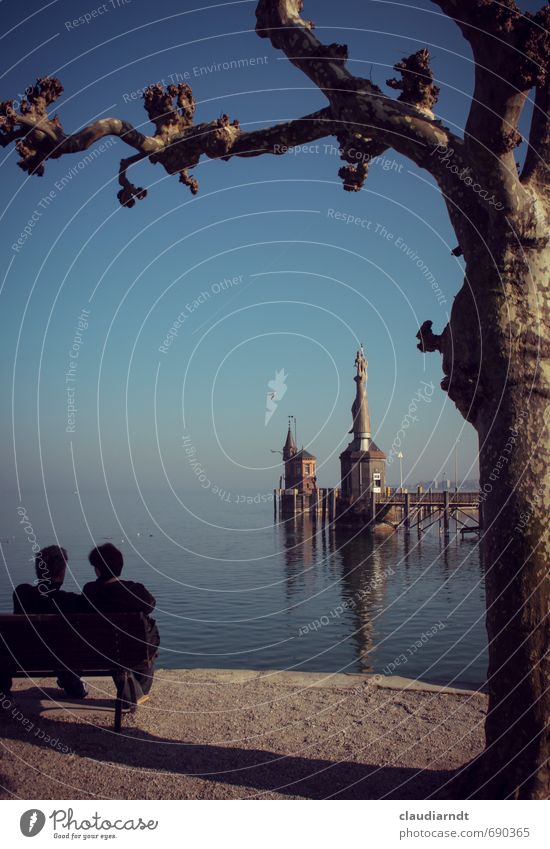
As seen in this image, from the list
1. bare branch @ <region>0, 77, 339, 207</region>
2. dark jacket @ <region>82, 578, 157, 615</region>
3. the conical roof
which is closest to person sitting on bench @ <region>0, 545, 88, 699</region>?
dark jacket @ <region>82, 578, 157, 615</region>

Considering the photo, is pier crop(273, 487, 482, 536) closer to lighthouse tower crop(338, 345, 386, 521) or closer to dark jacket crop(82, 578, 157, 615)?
lighthouse tower crop(338, 345, 386, 521)

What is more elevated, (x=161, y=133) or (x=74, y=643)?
(x=161, y=133)

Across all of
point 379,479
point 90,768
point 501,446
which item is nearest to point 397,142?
point 501,446

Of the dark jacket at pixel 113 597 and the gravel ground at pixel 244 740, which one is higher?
the dark jacket at pixel 113 597

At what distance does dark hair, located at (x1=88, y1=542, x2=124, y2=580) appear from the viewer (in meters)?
8.33

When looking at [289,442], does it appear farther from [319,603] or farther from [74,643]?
[74,643]

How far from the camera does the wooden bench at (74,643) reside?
25.4 feet

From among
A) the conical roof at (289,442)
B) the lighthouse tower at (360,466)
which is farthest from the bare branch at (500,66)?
the conical roof at (289,442)

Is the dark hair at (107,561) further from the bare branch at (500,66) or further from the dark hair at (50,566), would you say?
the bare branch at (500,66)

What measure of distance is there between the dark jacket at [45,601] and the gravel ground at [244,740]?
1.21 meters

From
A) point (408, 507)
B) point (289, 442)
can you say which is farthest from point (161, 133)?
point (289, 442)

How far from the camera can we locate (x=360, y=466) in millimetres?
74000

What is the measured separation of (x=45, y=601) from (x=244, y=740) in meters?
2.75

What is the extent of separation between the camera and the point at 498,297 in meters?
6.23
